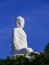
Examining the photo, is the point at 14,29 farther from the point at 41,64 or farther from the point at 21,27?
the point at 41,64

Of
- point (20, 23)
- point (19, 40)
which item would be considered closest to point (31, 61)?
point (19, 40)

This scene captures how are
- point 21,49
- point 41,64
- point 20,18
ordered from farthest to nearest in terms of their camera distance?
point 20,18
point 21,49
point 41,64

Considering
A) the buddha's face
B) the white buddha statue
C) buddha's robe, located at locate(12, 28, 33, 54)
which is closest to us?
buddha's robe, located at locate(12, 28, 33, 54)

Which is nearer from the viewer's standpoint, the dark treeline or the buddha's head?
the dark treeline

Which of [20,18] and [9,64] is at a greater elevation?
[20,18]

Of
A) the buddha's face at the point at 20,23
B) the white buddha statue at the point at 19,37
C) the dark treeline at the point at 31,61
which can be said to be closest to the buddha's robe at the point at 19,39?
the white buddha statue at the point at 19,37

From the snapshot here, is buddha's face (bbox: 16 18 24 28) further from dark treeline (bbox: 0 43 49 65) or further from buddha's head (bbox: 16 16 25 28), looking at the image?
dark treeline (bbox: 0 43 49 65)

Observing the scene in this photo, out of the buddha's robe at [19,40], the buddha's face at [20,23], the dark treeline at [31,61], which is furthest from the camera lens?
the buddha's face at [20,23]

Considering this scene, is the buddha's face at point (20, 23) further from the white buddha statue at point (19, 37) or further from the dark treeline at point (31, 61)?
the dark treeline at point (31, 61)

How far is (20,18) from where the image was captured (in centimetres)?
2112

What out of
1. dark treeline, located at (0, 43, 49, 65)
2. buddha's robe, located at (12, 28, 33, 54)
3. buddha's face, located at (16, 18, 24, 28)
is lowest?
dark treeline, located at (0, 43, 49, 65)

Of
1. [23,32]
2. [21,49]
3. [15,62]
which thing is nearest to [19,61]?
[15,62]

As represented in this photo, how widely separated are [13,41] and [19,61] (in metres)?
5.67

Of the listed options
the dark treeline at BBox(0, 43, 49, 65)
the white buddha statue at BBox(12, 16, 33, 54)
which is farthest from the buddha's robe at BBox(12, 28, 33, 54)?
the dark treeline at BBox(0, 43, 49, 65)
